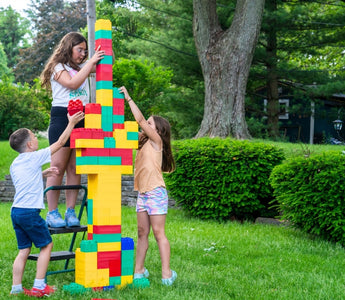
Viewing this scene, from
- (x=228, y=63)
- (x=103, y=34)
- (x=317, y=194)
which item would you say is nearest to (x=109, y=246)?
(x=103, y=34)

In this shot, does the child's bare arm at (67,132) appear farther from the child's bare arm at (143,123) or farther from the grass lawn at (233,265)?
the grass lawn at (233,265)

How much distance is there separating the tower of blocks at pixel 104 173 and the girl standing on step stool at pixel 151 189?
18 cm

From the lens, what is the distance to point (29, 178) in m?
3.94

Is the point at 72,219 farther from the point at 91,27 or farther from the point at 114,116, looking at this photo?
the point at 91,27

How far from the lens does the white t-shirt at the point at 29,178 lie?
3904 mm

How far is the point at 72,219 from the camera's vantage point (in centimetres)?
430

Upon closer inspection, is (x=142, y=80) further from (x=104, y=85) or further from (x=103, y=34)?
(x=104, y=85)

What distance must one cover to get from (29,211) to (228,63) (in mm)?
8172

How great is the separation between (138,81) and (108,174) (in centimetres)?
1447

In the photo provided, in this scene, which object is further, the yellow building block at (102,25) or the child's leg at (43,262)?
the yellow building block at (102,25)

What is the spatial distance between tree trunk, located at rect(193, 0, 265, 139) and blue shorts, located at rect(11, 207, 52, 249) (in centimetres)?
772

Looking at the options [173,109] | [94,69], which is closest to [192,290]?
[94,69]

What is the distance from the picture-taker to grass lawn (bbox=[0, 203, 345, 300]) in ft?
13.6

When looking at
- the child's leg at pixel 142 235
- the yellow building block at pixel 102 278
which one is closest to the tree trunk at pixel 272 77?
the child's leg at pixel 142 235
